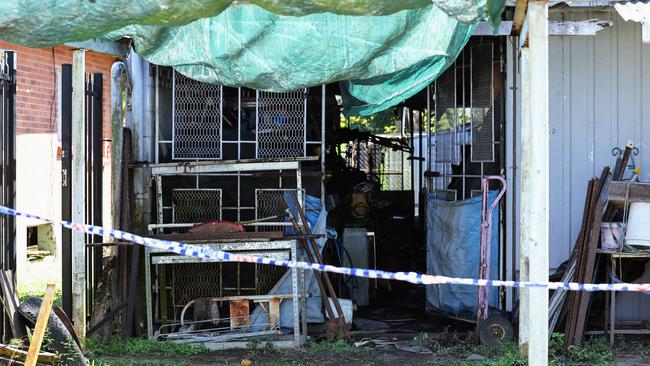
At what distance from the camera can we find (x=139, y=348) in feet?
26.0

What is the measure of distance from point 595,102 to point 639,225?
1.55m

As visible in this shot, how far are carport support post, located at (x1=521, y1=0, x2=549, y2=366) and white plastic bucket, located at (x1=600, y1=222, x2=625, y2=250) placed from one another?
281cm

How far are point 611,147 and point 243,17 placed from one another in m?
4.17

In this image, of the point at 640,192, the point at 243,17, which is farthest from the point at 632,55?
the point at 243,17

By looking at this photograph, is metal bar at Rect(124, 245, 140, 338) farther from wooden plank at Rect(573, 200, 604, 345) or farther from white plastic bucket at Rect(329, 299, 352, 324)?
wooden plank at Rect(573, 200, 604, 345)

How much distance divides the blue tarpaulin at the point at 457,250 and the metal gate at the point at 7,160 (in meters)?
4.54

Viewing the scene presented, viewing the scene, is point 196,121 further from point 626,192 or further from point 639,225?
point 639,225

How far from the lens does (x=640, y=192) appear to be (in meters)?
7.46

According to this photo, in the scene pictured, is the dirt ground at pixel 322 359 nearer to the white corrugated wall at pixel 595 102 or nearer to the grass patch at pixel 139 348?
the grass patch at pixel 139 348

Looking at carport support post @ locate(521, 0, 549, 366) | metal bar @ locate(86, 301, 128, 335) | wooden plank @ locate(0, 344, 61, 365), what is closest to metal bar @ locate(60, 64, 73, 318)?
metal bar @ locate(86, 301, 128, 335)

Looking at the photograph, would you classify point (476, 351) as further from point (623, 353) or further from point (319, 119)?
point (319, 119)

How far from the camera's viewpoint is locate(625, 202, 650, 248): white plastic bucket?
745 cm

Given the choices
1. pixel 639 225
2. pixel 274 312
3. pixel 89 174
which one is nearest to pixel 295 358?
pixel 274 312

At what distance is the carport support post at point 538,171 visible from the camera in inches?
200
